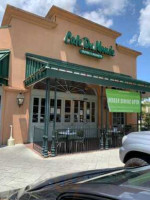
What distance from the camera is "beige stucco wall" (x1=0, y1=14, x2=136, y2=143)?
10.1m

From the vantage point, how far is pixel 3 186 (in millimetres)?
4789

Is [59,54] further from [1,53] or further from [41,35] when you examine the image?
[1,53]

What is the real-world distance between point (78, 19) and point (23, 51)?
467 cm

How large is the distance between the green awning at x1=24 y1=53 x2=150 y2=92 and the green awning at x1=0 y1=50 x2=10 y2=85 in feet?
3.38

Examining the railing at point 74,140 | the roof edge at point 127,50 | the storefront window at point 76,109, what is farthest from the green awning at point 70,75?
the roof edge at point 127,50

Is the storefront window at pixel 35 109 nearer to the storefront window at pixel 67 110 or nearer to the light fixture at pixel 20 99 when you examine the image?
the light fixture at pixel 20 99

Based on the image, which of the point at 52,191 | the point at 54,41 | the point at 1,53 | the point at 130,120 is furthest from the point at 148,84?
the point at 52,191

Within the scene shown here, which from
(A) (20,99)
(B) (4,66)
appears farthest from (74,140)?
(B) (4,66)

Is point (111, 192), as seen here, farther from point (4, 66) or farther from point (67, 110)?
point (67, 110)

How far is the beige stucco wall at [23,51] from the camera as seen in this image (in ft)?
33.2

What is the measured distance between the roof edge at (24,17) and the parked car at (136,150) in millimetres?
9018

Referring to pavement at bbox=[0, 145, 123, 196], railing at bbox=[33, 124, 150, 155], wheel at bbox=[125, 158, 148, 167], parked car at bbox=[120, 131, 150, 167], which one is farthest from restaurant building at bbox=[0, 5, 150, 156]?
wheel at bbox=[125, 158, 148, 167]

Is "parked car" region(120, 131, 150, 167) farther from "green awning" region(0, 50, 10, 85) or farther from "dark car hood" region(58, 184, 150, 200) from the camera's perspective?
"green awning" region(0, 50, 10, 85)

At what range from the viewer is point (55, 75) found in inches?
293
